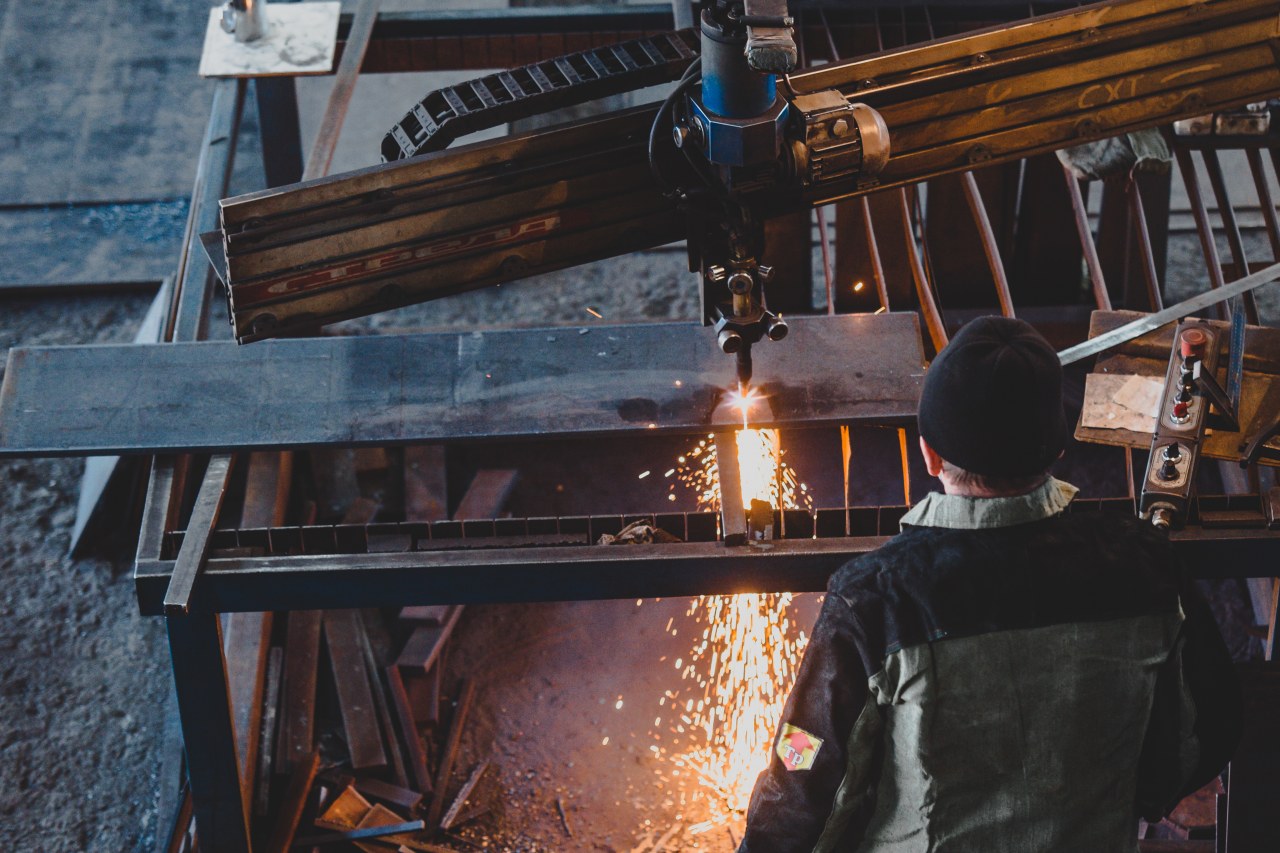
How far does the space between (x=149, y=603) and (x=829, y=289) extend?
2.05 metres

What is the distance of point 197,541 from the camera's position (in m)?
2.99

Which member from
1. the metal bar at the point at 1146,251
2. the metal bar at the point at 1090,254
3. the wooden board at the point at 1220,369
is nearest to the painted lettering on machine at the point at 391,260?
the wooden board at the point at 1220,369

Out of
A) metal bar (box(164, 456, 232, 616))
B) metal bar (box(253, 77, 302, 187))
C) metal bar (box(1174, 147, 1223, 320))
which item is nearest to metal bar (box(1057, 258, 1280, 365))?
metal bar (box(1174, 147, 1223, 320))

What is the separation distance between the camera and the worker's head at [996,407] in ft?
6.34

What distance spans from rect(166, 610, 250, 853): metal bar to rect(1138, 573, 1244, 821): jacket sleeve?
189 centimetres

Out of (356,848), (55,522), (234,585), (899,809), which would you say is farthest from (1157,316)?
(55,522)

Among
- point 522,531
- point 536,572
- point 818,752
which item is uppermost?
point 522,531

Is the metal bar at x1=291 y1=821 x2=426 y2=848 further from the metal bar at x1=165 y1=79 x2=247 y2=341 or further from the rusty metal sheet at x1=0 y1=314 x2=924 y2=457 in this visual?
the metal bar at x1=165 y1=79 x2=247 y2=341

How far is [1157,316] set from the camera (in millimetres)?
3209

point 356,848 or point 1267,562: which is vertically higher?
point 1267,562

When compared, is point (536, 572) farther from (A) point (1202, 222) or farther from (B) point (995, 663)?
(A) point (1202, 222)

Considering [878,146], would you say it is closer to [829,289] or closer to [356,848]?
[829,289]

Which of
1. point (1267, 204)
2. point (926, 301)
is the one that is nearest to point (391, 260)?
point (926, 301)

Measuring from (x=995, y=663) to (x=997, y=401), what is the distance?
40 centimetres
